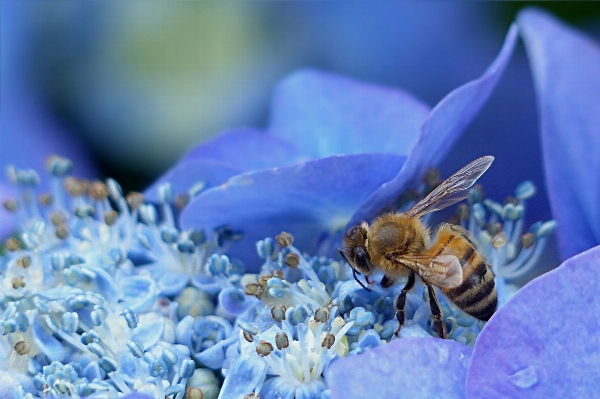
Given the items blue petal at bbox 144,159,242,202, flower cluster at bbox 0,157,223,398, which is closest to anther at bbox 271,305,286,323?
flower cluster at bbox 0,157,223,398

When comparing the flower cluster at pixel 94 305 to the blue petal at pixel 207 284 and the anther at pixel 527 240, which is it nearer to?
the blue petal at pixel 207 284

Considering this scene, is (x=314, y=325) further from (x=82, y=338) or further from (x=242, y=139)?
(x=242, y=139)

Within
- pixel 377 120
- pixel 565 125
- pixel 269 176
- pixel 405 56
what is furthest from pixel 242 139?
pixel 405 56

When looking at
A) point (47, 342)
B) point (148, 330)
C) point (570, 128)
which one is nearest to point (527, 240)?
point (570, 128)

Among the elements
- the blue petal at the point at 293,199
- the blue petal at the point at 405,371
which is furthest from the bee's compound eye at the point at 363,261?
the blue petal at the point at 405,371

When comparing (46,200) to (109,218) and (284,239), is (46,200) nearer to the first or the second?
(109,218)

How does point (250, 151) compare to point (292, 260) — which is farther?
point (250, 151)

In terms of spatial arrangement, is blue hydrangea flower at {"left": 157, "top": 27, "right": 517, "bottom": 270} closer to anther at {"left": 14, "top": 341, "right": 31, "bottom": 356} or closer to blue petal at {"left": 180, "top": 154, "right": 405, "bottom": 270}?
blue petal at {"left": 180, "top": 154, "right": 405, "bottom": 270}
